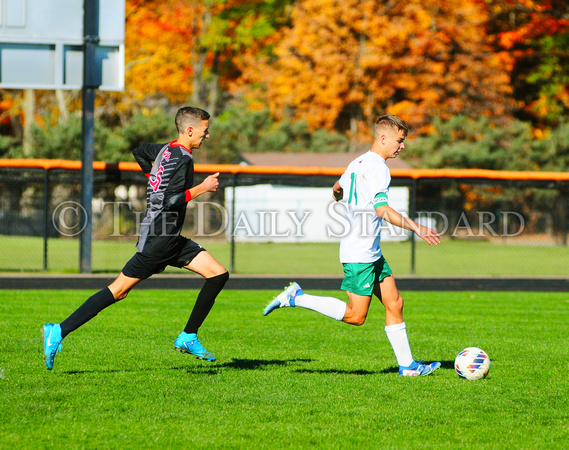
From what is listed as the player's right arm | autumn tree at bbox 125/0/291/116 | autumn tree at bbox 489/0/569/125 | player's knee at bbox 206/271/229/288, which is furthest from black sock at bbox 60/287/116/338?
autumn tree at bbox 489/0/569/125

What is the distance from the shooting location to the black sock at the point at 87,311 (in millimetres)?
5852

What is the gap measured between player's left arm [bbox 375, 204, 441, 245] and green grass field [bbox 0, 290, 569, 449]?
1143 mm

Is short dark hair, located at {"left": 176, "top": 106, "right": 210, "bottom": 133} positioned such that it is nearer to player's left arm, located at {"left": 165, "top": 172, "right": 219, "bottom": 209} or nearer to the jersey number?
player's left arm, located at {"left": 165, "top": 172, "right": 219, "bottom": 209}

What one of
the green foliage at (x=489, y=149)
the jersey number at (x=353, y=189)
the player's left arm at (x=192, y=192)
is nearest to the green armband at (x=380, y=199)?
the jersey number at (x=353, y=189)

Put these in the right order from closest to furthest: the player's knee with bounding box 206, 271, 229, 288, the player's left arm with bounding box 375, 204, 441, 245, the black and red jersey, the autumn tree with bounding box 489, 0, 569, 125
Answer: the player's left arm with bounding box 375, 204, 441, 245, the black and red jersey, the player's knee with bounding box 206, 271, 229, 288, the autumn tree with bounding box 489, 0, 569, 125

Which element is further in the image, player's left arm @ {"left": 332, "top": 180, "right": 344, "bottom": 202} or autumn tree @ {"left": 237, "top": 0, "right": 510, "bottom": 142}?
autumn tree @ {"left": 237, "top": 0, "right": 510, "bottom": 142}

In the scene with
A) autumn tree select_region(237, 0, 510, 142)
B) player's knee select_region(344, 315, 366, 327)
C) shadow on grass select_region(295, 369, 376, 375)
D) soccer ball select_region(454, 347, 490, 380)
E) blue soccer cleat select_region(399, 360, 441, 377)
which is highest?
autumn tree select_region(237, 0, 510, 142)

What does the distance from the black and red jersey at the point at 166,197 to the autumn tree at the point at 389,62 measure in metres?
33.0

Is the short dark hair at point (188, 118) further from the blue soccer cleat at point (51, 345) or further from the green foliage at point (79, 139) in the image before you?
the green foliage at point (79, 139)

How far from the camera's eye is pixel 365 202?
5918 millimetres

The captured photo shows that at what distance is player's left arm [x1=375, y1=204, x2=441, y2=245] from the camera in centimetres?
559

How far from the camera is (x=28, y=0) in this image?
50.6 feet

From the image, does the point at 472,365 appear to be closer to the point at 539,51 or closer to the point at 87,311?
the point at 87,311

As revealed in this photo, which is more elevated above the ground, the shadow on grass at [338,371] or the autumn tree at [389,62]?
the autumn tree at [389,62]
